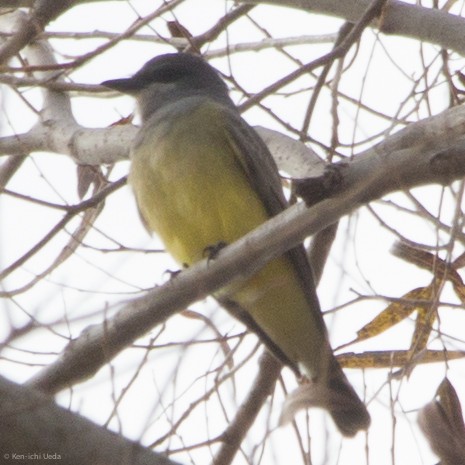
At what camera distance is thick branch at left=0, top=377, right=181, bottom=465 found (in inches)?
74.1

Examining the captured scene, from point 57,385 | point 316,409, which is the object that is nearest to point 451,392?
point 316,409

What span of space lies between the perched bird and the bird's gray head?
483mm

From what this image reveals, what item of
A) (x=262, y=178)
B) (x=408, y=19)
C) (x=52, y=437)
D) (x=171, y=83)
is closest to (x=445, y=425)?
(x=52, y=437)

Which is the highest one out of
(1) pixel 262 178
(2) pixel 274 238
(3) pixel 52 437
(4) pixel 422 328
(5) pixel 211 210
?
(1) pixel 262 178

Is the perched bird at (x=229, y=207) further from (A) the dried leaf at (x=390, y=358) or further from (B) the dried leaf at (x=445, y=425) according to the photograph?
(B) the dried leaf at (x=445, y=425)

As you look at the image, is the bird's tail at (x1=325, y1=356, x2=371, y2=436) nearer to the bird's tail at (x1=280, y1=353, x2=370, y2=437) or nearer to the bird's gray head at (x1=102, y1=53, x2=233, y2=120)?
the bird's tail at (x1=280, y1=353, x2=370, y2=437)

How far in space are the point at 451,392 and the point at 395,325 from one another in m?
0.93

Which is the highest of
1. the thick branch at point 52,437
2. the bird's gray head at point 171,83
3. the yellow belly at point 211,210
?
the bird's gray head at point 171,83

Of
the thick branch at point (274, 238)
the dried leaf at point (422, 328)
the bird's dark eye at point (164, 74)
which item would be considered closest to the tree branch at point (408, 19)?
the thick branch at point (274, 238)

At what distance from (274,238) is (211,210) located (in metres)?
1.70

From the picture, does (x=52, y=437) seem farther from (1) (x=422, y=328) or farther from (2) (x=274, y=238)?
(1) (x=422, y=328)

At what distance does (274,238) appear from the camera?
3.24 meters

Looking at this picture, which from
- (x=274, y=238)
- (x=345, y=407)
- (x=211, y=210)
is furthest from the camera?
(x=211, y=210)

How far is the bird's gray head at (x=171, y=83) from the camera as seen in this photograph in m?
6.02
